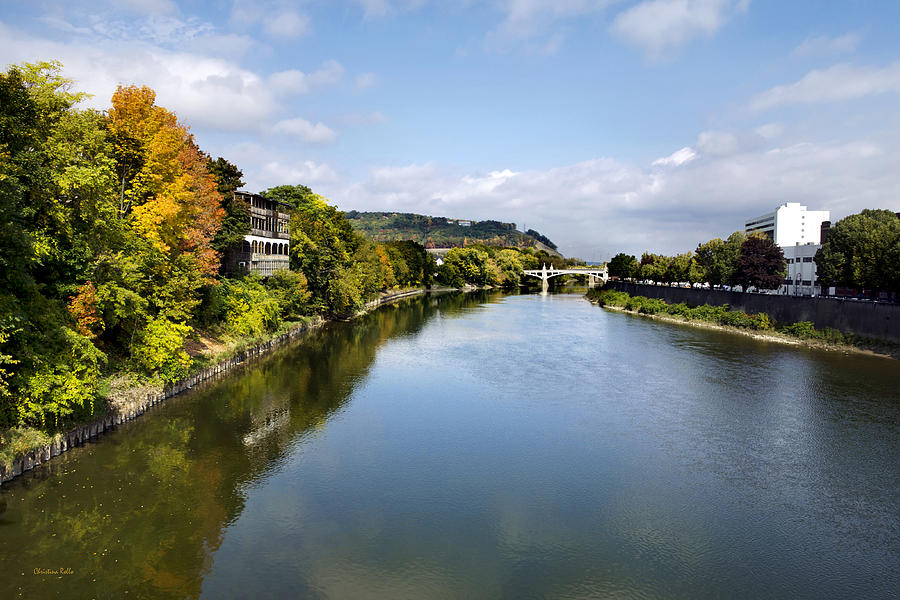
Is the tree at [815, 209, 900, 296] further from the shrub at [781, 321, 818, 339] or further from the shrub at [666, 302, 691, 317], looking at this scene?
the shrub at [666, 302, 691, 317]

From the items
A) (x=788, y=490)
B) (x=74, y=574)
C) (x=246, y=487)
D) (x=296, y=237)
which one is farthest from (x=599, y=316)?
(x=74, y=574)

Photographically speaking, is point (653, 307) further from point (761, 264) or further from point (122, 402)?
point (122, 402)

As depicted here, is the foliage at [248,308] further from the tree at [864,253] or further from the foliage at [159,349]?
the tree at [864,253]

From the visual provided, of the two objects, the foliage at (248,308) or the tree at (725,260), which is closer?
the foliage at (248,308)

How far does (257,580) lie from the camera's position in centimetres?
1856

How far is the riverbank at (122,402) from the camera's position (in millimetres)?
23812

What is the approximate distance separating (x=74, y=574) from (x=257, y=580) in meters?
6.00

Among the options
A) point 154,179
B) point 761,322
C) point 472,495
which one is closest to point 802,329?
point 761,322

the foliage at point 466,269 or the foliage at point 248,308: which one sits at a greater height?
the foliage at point 466,269

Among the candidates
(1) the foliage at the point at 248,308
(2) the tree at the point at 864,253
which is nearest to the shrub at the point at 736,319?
(2) the tree at the point at 864,253

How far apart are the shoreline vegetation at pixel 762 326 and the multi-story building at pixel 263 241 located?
66415 millimetres

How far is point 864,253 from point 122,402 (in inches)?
3205

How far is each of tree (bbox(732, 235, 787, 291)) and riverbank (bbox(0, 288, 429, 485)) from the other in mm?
74940

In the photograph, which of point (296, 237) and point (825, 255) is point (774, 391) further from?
point (296, 237)
